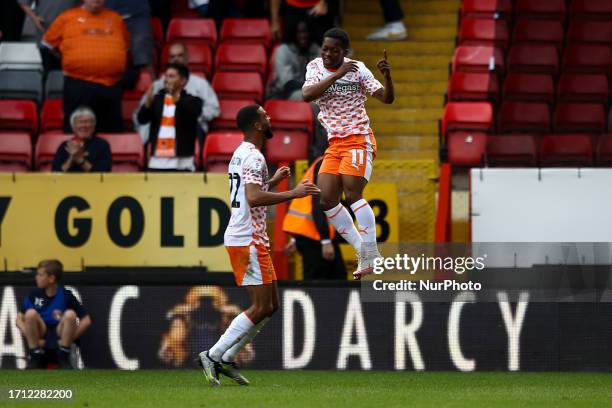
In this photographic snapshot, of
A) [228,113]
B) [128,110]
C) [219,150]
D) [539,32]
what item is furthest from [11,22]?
[539,32]

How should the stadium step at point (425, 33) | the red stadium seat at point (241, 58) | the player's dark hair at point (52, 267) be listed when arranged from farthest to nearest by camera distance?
the stadium step at point (425, 33) < the red stadium seat at point (241, 58) < the player's dark hair at point (52, 267)

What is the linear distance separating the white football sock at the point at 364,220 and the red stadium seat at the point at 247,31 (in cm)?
758

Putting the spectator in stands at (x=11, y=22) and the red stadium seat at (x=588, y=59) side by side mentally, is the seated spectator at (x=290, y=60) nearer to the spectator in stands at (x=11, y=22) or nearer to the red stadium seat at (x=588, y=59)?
the red stadium seat at (x=588, y=59)

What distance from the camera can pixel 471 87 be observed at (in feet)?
61.9

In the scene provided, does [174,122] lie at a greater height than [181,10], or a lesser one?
lesser

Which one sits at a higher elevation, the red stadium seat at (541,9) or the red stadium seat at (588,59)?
the red stadium seat at (541,9)

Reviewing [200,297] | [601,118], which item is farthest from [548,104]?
[200,297]

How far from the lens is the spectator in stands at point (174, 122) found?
54.9 feet

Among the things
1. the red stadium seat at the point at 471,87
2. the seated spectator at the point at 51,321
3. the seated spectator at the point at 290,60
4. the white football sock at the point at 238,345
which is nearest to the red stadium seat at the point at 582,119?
the red stadium seat at the point at 471,87

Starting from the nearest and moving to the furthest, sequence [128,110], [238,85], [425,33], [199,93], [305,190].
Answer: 1. [305,190]
2. [199,93]
3. [128,110]
4. [238,85]
5. [425,33]

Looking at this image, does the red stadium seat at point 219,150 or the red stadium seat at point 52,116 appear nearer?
the red stadium seat at point 219,150

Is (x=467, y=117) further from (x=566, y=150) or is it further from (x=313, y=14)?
(x=313, y=14)

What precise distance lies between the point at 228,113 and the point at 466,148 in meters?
2.93

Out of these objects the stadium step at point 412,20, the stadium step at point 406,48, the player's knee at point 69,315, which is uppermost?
the stadium step at point 412,20
